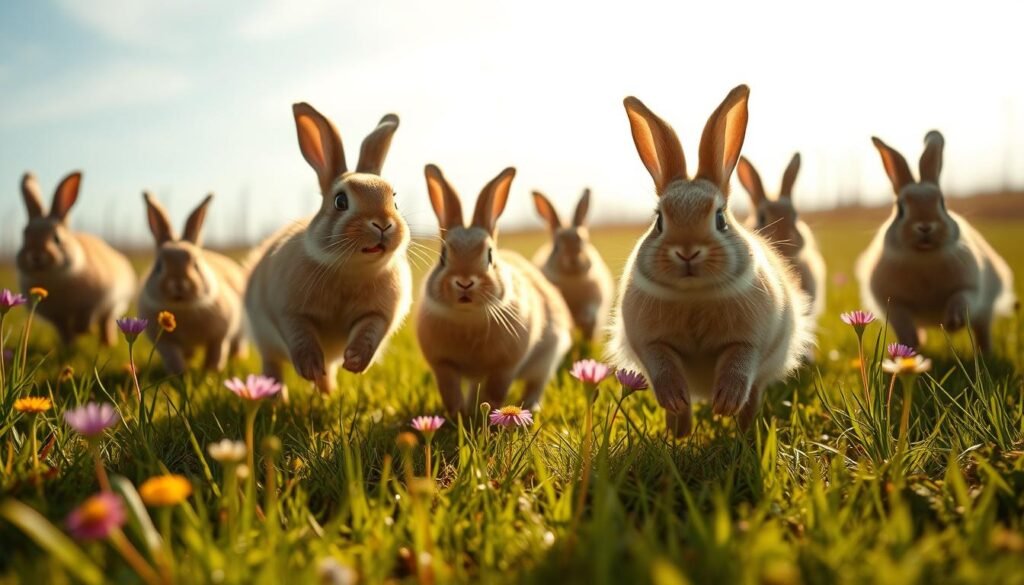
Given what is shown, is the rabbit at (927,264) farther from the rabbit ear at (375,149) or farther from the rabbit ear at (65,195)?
the rabbit ear at (65,195)

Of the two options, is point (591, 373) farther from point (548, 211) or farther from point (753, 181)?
point (548, 211)

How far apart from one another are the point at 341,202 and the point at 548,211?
4159 millimetres

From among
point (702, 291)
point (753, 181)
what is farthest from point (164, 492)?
point (753, 181)

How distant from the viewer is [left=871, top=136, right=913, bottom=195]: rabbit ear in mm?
5594

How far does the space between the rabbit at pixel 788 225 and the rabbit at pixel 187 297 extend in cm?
444

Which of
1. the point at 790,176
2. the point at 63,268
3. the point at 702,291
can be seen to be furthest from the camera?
the point at 63,268

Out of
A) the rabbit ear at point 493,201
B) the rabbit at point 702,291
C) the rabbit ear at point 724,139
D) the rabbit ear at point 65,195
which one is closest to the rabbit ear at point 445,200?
the rabbit ear at point 493,201

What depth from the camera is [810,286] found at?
20.0ft

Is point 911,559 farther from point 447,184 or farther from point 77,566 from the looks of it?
point 447,184

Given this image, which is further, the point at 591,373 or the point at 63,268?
the point at 63,268

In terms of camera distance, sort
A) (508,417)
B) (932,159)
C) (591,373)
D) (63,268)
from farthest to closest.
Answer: (63,268)
(932,159)
(508,417)
(591,373)

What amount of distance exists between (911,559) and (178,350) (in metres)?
5.57

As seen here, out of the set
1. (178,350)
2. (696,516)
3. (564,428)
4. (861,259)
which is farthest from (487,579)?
(861,259)

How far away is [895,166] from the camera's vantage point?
5.62m
